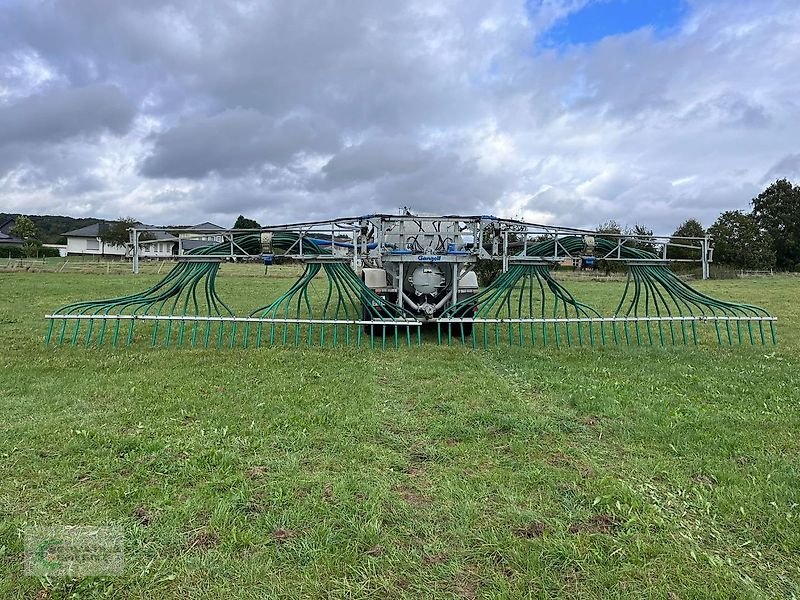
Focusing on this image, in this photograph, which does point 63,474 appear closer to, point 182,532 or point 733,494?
point 182,532

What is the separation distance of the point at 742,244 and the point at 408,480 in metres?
44.9

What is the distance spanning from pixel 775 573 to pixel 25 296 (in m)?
17.0

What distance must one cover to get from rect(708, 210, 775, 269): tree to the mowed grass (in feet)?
131

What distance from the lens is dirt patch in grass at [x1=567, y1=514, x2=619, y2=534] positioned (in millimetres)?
2764

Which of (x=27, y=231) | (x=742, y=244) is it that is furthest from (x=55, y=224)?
(x=742, y=244)

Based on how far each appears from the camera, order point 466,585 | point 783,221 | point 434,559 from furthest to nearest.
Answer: point 783,221 → point 434,559 → point 466,585

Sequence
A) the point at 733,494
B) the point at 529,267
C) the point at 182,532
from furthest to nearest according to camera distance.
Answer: the point at 529,267, the point at 733,494, the point at 182,532

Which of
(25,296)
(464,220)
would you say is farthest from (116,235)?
(464,220)

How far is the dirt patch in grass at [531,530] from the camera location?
2709 millimetres

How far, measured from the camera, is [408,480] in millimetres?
3332

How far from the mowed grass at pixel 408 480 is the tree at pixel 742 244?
39.9m

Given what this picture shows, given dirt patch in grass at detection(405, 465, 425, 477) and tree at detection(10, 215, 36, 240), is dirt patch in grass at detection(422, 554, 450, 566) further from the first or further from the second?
tree at detection(10, 215, 36, 240)

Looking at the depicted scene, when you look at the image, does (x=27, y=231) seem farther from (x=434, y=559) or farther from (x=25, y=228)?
(x=434, y=559)

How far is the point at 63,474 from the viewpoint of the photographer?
10.9 ft
